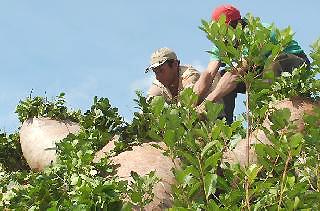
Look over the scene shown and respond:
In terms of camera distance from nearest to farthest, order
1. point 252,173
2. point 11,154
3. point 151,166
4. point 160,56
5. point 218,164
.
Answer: point 252,173 → point 218,164 → point 151,166 → point 160,56 → point 11,154

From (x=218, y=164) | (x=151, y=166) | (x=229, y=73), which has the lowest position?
(x=218, y=164)

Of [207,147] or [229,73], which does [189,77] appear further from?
[207,147]

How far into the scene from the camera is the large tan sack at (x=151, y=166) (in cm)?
409

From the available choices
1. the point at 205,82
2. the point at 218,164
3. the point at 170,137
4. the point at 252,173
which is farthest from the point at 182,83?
the point at 252,173

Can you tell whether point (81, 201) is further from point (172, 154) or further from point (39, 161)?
point (39, 161)

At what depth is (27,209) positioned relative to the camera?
4176 mm

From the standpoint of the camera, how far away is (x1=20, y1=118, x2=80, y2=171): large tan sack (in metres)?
5.94

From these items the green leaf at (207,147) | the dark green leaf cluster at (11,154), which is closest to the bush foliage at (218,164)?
the green leaf at (207,147)

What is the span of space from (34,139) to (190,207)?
3.92 m

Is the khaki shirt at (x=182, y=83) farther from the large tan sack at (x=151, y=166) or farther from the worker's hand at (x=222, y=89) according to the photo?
the large tan sack at (x=151, y=166)

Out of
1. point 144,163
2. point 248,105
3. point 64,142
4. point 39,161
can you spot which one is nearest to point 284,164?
point 248,105

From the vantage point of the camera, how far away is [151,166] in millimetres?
4406

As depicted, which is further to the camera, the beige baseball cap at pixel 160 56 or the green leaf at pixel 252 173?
the beige baseball cap at pixel 160 56

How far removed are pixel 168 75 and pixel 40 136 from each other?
1.39 meters
